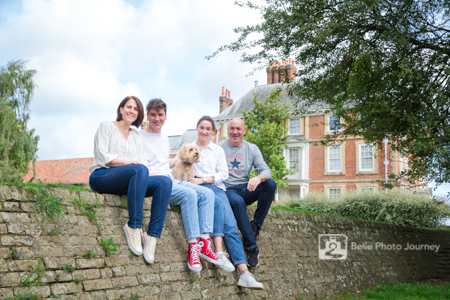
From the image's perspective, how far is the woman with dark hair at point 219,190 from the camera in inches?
237

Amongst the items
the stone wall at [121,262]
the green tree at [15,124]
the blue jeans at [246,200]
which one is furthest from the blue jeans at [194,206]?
the green tree at [15,124]

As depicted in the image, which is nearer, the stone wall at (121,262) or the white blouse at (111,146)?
the stone wall at (121,262)

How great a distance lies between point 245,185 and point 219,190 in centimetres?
69

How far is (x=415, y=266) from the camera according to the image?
13.7 metres

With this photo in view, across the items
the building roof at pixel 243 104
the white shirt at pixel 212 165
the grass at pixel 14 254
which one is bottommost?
the grass at pixel 14 254

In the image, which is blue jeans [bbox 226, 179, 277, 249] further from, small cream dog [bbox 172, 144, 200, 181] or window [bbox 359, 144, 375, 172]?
window [bbox 359, 144, 375, 172]

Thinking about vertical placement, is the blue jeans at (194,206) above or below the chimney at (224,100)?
below

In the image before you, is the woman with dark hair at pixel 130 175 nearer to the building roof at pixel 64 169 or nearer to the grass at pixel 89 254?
the grass at pixel 89 254

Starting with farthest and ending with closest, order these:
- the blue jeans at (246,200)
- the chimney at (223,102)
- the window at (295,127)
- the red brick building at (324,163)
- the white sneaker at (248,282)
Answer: the chimney at (223,102), the window at (295,127), the red brick building at (324,163), the blue jeans at (246,200), the white sneaker at (248,282)

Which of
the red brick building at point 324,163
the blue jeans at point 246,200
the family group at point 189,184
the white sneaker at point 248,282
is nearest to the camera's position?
the family group at point 189,184

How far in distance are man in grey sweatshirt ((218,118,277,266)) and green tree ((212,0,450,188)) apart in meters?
3.93

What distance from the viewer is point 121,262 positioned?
4.79 metres

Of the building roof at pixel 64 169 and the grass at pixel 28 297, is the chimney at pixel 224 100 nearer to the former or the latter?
the building roof at pixel 64 169

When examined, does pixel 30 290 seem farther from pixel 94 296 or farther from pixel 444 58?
pixel 444 58
